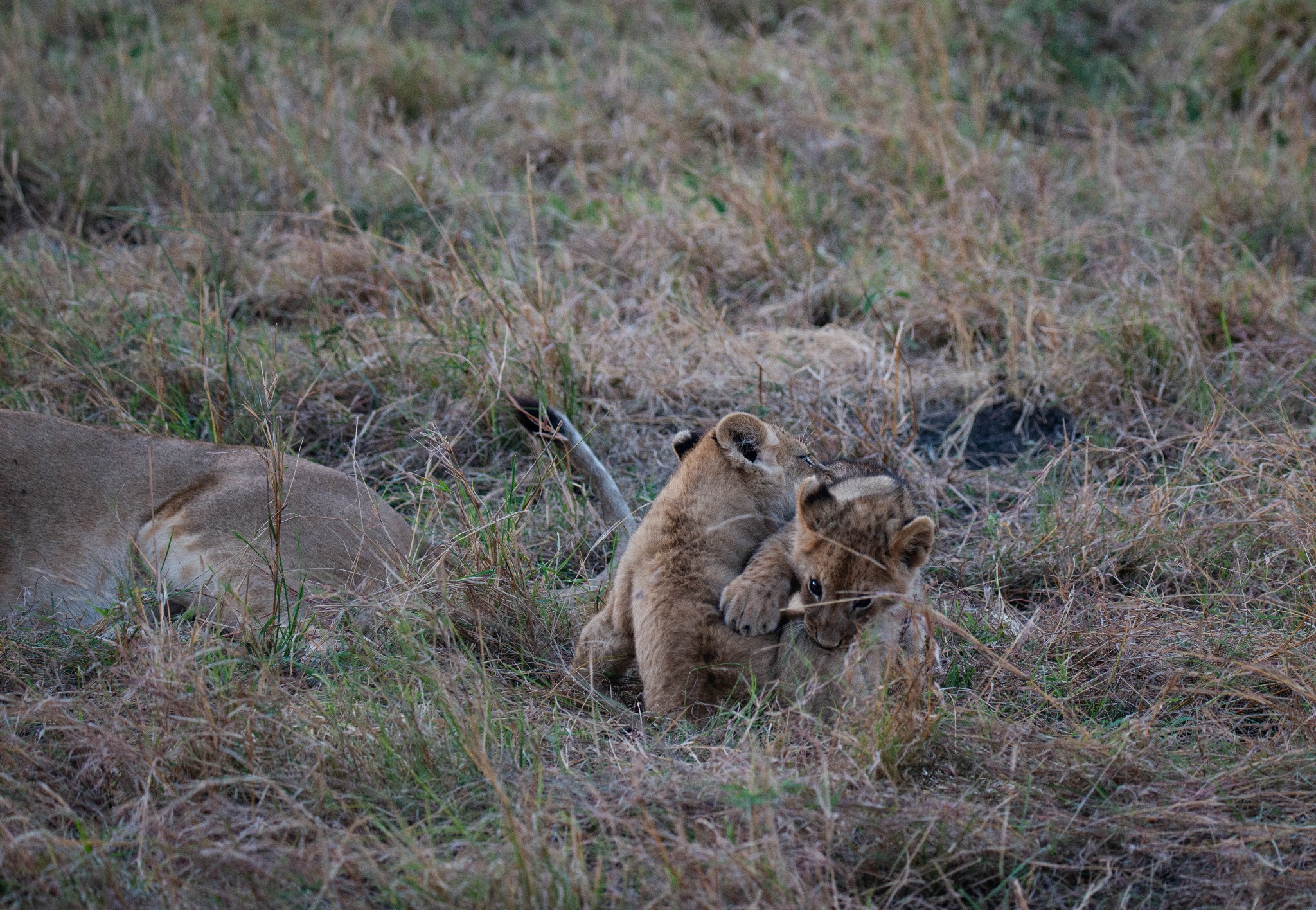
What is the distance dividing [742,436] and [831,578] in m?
0.56

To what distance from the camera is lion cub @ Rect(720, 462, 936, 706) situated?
295 centimetres

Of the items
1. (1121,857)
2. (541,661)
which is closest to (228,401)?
(541,661)

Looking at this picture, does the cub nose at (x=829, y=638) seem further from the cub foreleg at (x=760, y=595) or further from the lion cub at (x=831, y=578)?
the cub foreleg at (x=760, y=595)

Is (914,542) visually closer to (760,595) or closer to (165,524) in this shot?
(760,595)

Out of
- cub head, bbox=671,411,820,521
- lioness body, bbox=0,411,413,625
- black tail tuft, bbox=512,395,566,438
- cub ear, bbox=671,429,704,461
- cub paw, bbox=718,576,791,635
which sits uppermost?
cub head, bbox=671,411,820,521

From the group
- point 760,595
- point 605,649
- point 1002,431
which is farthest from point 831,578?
point 1002,431

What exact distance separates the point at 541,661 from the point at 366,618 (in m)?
0.52

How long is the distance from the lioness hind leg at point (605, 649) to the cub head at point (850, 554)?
0.55 metres

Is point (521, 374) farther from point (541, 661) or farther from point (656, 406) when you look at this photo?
point (541, 661)

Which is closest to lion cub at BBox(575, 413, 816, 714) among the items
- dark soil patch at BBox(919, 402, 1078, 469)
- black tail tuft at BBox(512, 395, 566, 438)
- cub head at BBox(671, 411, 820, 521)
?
cub head at BBox(671, 411, 820, 521)

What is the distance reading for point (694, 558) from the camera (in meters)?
3.18

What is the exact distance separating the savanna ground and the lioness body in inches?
6.4

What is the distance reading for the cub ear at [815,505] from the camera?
9.92 ft

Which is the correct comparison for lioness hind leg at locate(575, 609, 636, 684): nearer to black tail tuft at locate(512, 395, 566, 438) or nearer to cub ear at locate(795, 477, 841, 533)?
cub ear at locate(795, 477, 841, 533)
